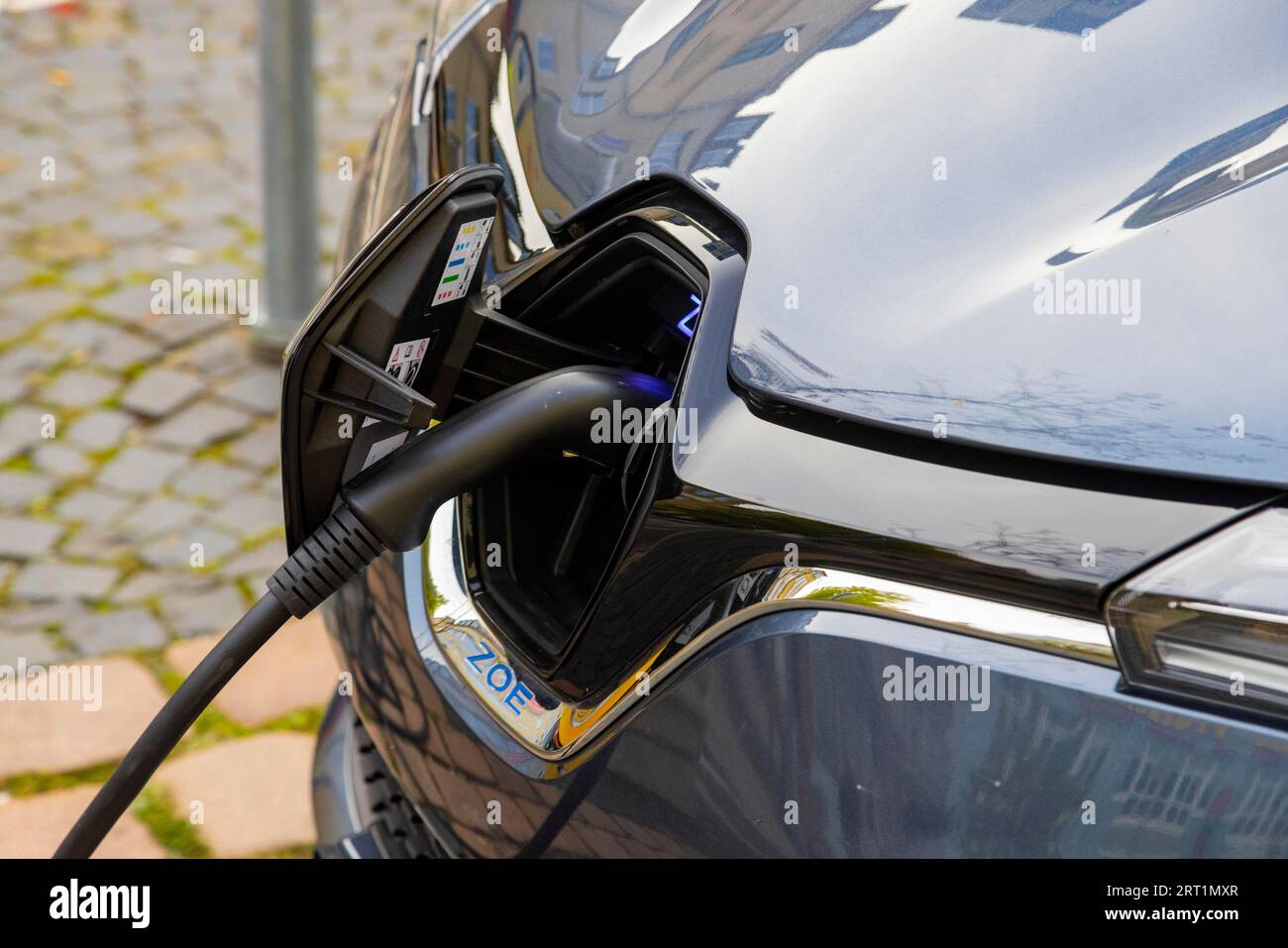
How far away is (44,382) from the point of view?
3.46 metres

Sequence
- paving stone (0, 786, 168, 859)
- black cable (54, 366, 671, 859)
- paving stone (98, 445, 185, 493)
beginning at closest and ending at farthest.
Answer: black cable (54, 366, 671, 859)
paving stone (0, 786, 168, 859)
paving stone (98, 445, 185, 493)

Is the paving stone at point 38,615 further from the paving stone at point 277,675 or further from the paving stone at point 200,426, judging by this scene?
the paving stone at point 200,426

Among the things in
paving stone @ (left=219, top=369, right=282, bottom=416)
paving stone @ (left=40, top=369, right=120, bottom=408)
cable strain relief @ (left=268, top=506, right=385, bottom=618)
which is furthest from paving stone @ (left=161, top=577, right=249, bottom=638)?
cable strain relief @ (left=268, top=506, right=385, bottom=618)

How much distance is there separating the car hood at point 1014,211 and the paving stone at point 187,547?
1828 millimetres

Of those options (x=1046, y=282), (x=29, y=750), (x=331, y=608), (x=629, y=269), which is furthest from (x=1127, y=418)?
(x=29, y=750)

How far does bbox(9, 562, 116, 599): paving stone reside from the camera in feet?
9.43

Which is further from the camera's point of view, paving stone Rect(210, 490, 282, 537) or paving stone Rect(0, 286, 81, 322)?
paving stone Rect(0, 286, 81, 322)

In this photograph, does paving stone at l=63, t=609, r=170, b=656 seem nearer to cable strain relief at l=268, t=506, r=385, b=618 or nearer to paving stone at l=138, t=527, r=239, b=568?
paving stone at l=138, t=527, r=239, b=568

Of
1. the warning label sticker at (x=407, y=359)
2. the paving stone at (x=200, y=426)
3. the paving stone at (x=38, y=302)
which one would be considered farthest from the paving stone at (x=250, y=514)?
the warning label sticker at (x=407, y=359)

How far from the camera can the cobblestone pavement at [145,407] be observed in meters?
2.51

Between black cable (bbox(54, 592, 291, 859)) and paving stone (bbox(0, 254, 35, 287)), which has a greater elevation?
paving stone (bbox(0, 254, 35, 287))

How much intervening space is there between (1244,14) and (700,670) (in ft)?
2.57

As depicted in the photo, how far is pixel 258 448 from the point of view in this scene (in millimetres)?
3330

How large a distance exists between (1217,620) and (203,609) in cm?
228
